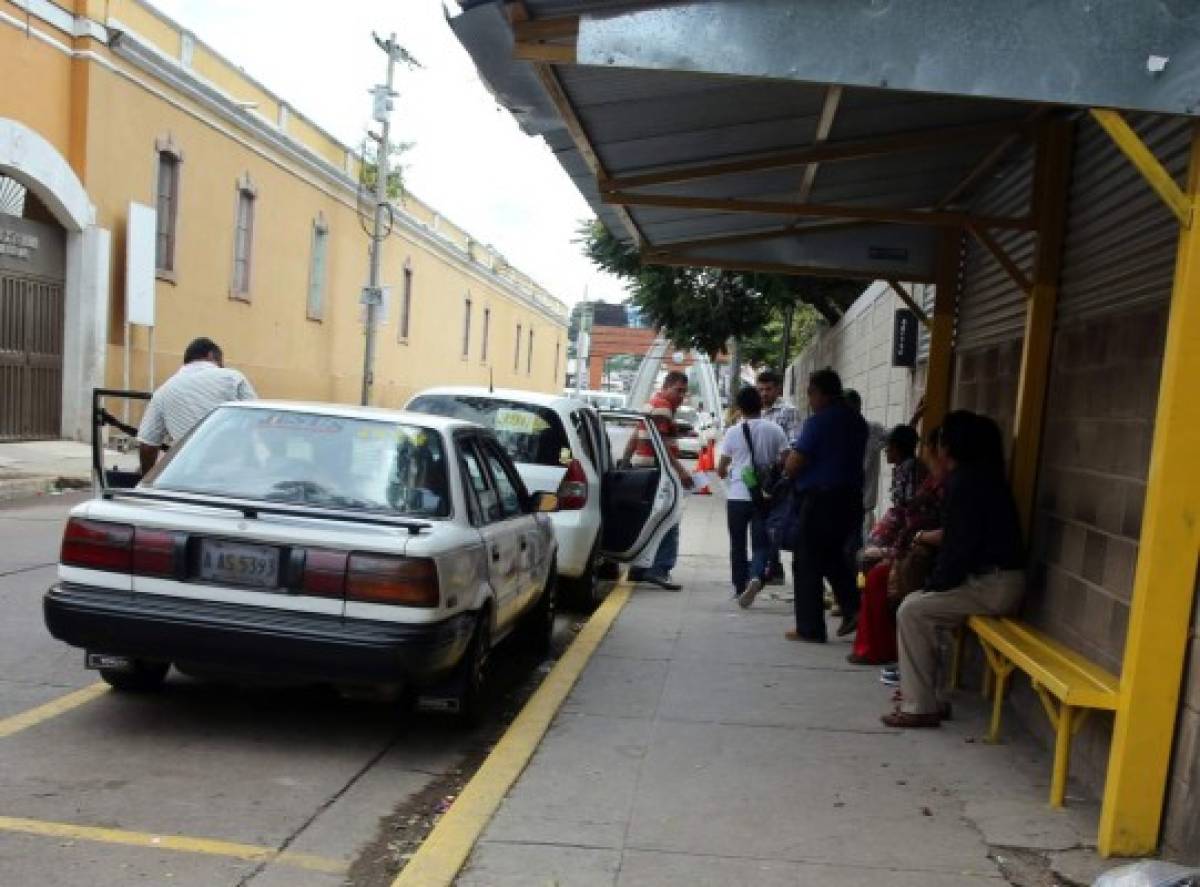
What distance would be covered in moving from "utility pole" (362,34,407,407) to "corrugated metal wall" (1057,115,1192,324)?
932 inches

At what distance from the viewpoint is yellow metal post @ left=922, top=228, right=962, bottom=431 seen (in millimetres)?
8750

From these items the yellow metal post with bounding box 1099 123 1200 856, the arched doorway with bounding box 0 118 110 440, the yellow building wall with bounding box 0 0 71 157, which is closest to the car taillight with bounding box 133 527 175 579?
the yellow metal post with bounding box 1099 123 1200 856

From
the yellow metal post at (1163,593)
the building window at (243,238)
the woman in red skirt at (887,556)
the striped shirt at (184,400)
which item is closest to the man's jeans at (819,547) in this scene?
the woman in red skirt at (887,556)

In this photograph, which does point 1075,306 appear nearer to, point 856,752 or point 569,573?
point 856,752

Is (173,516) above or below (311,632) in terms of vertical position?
above

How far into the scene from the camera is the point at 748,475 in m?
9.34

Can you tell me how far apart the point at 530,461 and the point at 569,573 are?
926 millimetres

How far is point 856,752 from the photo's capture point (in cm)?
539

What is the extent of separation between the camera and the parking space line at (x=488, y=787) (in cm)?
391

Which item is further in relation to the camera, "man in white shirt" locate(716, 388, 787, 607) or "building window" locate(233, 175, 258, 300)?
"building window" locate(233, 175, 258, 300)

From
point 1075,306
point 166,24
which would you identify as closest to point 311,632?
point 1075,306

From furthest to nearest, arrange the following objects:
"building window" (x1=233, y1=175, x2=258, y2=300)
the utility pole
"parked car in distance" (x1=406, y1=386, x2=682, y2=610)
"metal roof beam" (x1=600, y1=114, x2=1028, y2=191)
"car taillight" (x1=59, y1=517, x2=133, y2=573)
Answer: the utility pole
"building window" (x1=233, y1=175, x2=258, y2=300)
"parked car in distance" (x1=406, y1=386, x2=682, y2=610)
"metal roof beam" (x1=600, y1=114, x2=1028, y2=191)
"car taillight" (x1=59, y1=517, x2=133, y2=573)

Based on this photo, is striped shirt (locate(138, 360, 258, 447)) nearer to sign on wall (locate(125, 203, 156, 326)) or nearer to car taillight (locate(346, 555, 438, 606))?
car taillight (locate(346, 555, 438, 606))

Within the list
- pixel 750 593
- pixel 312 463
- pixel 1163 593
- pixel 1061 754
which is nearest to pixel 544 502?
pixel 312 463
